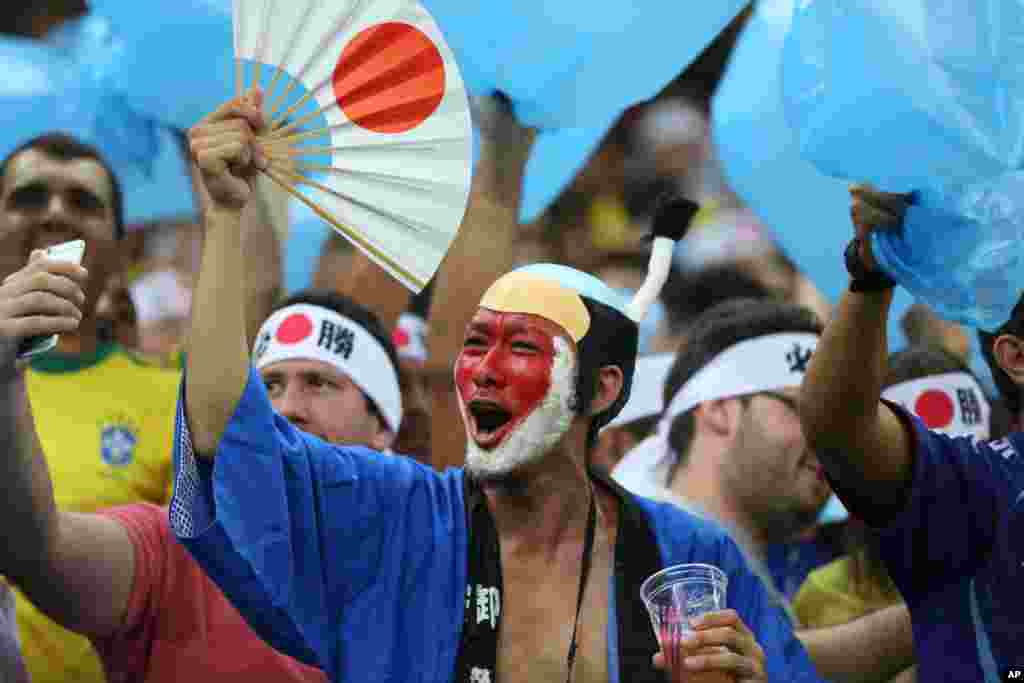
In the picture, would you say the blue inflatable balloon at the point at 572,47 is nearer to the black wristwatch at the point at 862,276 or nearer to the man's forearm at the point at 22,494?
the black wristwatch at the point at 862,276

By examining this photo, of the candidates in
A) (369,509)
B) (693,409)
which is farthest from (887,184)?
(693,409)

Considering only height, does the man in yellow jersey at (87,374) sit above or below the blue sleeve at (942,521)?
above

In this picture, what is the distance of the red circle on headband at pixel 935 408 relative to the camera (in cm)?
440

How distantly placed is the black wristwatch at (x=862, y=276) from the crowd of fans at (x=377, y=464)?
0.04 metres

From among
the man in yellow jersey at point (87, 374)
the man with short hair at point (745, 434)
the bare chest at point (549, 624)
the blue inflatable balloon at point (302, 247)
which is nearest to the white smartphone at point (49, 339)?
the bare chest at point (549, 624)

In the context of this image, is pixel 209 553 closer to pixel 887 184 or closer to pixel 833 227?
pixel 887 184

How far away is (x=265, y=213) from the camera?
15.9 ft

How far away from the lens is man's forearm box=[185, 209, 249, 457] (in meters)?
2.89

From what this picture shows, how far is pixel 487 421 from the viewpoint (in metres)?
3.31

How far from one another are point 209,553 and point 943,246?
4.62ft

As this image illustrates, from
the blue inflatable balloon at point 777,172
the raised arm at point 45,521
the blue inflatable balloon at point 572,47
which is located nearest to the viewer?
the raised arm at point 45,521

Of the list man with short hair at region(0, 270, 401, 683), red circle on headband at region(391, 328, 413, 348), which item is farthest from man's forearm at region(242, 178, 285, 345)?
red circle on headband at region(391, 328, 413, 348)

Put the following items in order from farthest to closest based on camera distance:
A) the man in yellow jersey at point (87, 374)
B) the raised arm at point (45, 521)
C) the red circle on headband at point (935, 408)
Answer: the red circle on headband at point (935, 408), the man in yellow jersey at point (87, 374), the raised arm at point (45, 521)

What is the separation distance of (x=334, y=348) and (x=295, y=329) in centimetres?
11
